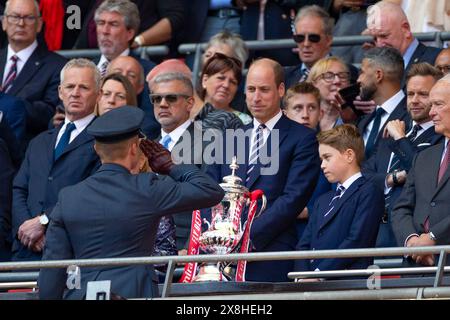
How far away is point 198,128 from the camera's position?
576 inches

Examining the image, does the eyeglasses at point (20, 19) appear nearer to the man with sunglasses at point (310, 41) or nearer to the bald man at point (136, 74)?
the bald man at point (136, 74)

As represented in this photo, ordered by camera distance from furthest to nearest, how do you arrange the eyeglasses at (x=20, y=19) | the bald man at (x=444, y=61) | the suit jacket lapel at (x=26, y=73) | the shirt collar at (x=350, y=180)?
the eyeglasses at (x=20, y=19) → the suit jacket lapel at (x=26, y=73) → the bald man at (x=444, y=61) → the shirt collar at (x=350, y=180)

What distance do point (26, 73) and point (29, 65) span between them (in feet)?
0.30

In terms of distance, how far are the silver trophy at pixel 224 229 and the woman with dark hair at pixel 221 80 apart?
2650mm

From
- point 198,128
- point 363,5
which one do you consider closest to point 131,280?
point 198,128

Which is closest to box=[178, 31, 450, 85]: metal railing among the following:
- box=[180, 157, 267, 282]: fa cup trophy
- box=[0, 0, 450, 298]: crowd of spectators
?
box=[0, 0, 450, 298]: crowd of spectators

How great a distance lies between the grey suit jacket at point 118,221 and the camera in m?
11.2

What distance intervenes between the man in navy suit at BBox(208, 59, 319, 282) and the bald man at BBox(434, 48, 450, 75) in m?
1.66

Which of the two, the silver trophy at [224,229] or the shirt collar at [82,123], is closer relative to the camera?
the silver trophy at [224,229]

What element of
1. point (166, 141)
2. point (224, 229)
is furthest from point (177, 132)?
point (224, 229)

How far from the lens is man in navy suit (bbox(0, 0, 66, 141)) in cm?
1664

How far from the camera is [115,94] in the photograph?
48.5ft

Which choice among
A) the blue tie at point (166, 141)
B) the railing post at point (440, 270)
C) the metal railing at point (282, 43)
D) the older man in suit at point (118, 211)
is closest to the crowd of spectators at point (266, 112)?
the blue tie at point (166, 141)

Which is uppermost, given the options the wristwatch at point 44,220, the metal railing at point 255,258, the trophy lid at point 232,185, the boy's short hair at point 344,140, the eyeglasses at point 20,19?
the eyeglasses at point 20,19
